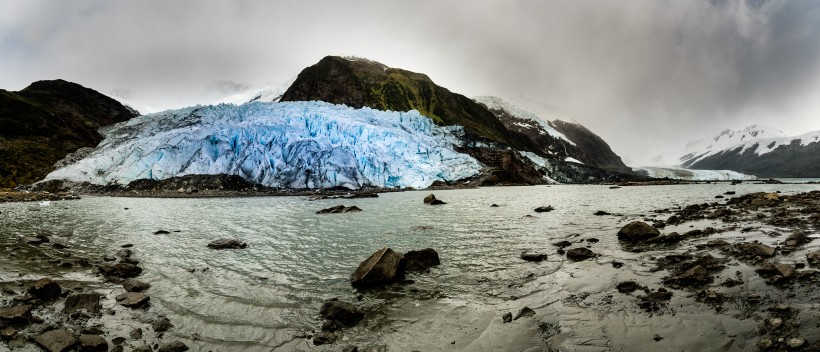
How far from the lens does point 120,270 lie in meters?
11.6

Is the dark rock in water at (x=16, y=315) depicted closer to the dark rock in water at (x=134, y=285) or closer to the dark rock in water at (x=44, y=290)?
the dark rock in water at (x=44, y=290)

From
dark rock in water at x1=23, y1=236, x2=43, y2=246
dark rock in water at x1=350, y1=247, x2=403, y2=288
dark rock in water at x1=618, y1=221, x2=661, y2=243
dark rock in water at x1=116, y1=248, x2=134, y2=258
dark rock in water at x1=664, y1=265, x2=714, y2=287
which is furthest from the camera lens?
dark rock in water at x1=23, y1=236, x2=43, y2=246

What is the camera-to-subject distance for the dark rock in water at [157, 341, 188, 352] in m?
6.70

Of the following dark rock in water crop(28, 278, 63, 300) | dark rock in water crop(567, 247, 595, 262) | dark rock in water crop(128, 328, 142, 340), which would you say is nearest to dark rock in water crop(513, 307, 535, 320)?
dark rock in water crop(567, 247, 595, 262)

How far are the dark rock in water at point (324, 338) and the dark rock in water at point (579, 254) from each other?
855 centimetres

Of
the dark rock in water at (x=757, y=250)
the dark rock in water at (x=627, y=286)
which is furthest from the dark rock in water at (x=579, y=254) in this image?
the dark rock in water at (x=757, y=250)

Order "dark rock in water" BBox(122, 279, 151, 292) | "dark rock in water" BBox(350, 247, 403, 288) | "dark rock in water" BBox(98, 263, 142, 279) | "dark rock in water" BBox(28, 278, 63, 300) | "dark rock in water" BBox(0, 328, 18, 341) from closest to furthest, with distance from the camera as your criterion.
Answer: "dark rock in water" BBox(0, 328, 18, 341)
"dark rock in water" BBox(28, 278, 63, 300)
"dark rock in water" BBox(122, 279, 151, 292)
"dark rock in water" BBox(350, 247, 403, 288)
"dark rock in water" BBox(98, 263, 142, 279)

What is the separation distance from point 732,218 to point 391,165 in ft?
190

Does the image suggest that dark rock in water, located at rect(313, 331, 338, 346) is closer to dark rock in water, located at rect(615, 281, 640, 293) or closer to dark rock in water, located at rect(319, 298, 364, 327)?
dark rock in water, located at rect(319, 298, 364, 327)

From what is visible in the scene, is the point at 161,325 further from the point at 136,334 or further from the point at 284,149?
the point at 284,149

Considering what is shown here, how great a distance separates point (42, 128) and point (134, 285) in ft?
321

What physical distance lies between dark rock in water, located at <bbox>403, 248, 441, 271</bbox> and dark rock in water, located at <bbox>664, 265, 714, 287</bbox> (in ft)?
20.7

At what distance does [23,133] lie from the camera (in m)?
75.1

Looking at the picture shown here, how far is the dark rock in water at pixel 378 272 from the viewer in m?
10.4
